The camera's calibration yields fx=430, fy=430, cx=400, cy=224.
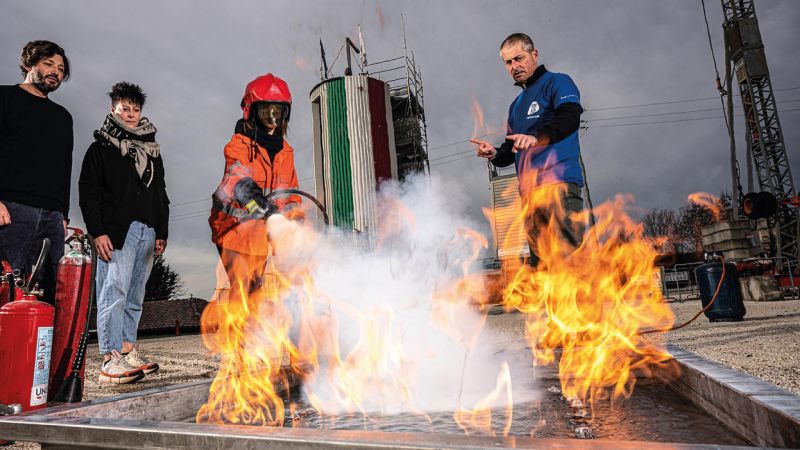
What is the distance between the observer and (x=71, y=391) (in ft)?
8.43

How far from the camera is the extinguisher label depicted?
2.26 m

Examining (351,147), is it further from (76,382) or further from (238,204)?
(76,382)

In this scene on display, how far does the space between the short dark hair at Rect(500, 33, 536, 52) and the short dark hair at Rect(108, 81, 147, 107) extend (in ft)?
11.0

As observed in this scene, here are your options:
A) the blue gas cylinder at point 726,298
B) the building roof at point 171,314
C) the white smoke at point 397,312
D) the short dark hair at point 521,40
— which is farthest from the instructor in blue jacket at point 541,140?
the building roof at point 171,314

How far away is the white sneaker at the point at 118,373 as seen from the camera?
348 cm

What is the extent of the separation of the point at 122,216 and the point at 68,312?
1012mm

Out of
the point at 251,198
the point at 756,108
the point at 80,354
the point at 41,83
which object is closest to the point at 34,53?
the point at 41,83

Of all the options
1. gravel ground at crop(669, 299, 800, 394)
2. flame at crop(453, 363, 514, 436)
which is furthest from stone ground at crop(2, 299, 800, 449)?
flame at crop(453, 363, 514, 436)

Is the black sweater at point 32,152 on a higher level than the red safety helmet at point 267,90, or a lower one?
lower

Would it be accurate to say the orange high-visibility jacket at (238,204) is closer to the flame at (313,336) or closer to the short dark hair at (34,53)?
the flame at (313,336)

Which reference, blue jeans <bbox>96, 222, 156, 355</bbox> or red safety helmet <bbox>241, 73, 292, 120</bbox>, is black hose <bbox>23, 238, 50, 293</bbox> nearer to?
blue jeans <bbox>96, 222, 156, 355</bbox>

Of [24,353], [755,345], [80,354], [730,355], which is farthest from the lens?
[755,345]

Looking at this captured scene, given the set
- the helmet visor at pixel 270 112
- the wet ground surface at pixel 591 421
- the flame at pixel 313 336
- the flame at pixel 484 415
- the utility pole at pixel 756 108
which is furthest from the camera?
the utility pole at pixel 756 108

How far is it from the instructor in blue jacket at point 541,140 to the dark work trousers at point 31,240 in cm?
313
